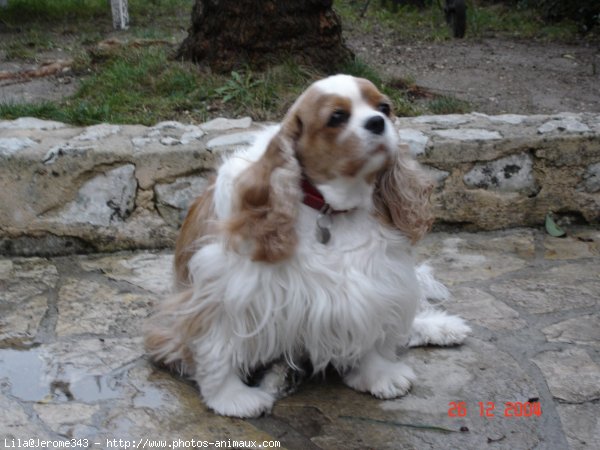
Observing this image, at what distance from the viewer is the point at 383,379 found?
10.4 ft

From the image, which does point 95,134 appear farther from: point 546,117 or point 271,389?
point 546,117

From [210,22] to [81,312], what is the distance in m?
3.16

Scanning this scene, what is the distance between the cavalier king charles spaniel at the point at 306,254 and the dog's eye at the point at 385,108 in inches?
0.4

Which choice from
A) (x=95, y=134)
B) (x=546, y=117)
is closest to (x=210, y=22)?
(x=95, y=134)

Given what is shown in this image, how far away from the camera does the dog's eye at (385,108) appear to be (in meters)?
2.78

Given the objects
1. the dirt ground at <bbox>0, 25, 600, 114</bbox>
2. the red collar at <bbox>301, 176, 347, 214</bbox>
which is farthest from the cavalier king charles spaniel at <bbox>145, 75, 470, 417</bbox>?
the dirt ground at <bbox>0, 25, 600, 114</bbox>

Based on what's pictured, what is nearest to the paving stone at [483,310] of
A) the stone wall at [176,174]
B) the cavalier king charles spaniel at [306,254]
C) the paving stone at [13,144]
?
the cavalier king charles spaniel at [306,254]

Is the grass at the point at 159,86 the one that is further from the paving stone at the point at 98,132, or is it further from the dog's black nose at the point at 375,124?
the dog's black nose at the point at 375,124

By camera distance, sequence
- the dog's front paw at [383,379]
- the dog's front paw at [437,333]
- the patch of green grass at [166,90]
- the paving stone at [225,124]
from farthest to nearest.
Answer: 1. the patch of green grass at [166,90]
2. the paving stone at [225,124]
3. the dog's front paw at [437,333]
4. the dog's front paw at [383,379]

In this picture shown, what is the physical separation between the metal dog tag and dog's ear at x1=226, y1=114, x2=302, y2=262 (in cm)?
11

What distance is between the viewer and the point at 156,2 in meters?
12.1
